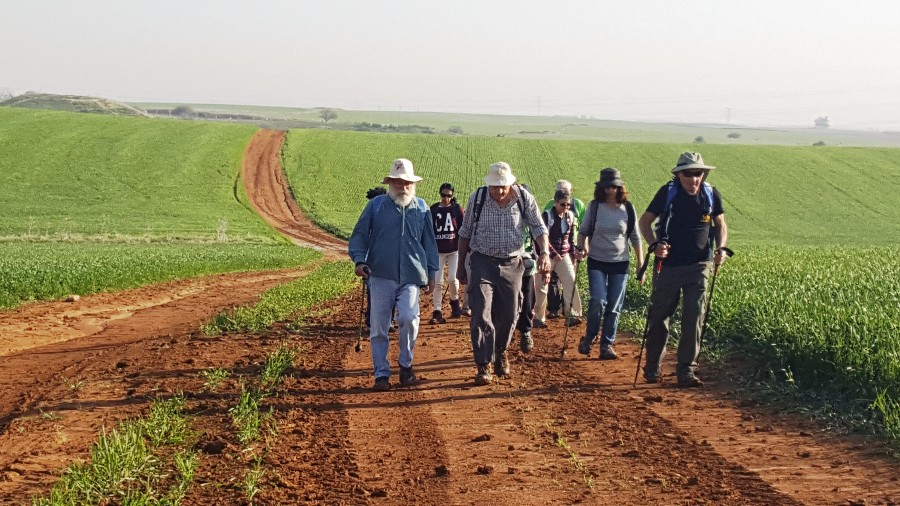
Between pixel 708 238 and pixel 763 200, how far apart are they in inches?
2046

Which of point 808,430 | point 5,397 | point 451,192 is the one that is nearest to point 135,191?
point 451,192

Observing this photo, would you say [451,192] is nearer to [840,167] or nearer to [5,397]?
[5,397]

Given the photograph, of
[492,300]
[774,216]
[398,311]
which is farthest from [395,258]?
[774,216]

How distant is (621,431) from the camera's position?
7.16 m

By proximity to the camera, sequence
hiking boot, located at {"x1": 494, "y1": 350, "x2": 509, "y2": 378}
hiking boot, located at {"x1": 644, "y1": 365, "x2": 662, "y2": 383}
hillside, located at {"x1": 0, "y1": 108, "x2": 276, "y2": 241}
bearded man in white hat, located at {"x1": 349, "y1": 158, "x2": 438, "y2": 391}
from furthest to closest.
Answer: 1. hillside, located at {"x1": 0, "y1": 108, "x2": 276, "y2": 241}
2. hiking boot, located at {"x1": 494, "y1": 350, "x2": 509, "y2": 378}
3. hiking boot, located at {"x1": 644, "y1": 365, "x2": 662, "y2": 383}
4. bearded man in white hat, located at {"x1": 349, "y1": 158, "x2": 438, "y2": 391}

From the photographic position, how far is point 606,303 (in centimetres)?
1091

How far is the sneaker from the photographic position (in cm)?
918

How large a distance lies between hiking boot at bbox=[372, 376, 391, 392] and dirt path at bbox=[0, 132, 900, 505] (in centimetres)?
10

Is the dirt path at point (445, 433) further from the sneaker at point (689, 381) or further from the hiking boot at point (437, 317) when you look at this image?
the hiking boot at point (437, 317)

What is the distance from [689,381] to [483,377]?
198cm

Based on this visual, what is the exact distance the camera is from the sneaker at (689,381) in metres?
9.18

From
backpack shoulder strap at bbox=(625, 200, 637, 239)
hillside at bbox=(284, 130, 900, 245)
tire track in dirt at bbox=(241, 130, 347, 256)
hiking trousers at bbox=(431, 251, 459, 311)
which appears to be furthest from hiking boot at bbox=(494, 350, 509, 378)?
hillside at bbox=(284, 130, 900, 245)

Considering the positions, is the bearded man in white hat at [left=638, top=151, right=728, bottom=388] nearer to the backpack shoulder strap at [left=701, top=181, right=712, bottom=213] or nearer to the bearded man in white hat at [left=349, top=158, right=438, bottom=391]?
the backpack shoulder strap at [left=701, top=181, right=712, bottom=213]

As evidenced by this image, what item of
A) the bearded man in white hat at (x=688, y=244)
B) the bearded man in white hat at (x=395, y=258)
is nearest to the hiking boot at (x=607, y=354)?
the bearded man in white hat at (x=688, y=244)
